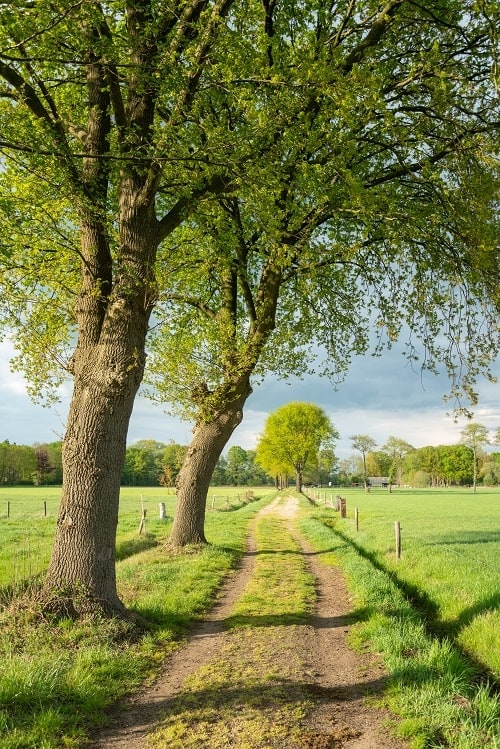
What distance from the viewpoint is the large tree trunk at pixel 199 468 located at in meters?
15.3

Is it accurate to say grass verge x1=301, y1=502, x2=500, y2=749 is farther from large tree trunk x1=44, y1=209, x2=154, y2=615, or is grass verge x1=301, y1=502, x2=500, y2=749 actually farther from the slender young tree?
the slender young tree

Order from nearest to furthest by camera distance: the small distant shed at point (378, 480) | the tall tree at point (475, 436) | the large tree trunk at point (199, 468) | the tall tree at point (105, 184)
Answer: the tall tree at point (105, 184) → the large tree trunk at point (199, 468) → the tall tree at point (475, 436) → the small distant shed at point (378, 480)

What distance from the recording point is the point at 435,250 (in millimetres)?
9766

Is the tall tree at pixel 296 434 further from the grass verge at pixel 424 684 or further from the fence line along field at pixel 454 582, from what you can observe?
the grass verge at pixel 424 684

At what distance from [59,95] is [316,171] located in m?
6.72

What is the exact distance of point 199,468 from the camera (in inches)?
613

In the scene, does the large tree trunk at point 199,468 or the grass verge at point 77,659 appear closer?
the grass verge at point 77,659

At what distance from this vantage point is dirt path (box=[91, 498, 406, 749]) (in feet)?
15.5

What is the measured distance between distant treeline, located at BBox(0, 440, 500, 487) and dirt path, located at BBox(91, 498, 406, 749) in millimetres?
90483

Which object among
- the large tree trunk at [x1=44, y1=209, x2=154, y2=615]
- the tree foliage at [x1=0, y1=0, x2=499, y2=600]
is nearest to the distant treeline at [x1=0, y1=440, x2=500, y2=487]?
the tree foliage at [x1=0, y1=0, x2=499, y2=600]

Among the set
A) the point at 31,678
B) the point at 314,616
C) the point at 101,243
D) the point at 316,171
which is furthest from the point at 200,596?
the point at 316,171

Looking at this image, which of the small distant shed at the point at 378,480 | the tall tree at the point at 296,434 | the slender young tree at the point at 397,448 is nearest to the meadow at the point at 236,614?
the tall tree at the point at 296,434

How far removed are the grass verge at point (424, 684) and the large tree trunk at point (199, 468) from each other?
261 inches

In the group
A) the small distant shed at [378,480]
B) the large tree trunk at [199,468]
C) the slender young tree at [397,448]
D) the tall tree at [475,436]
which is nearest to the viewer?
the large tree trunk at [199,468]
